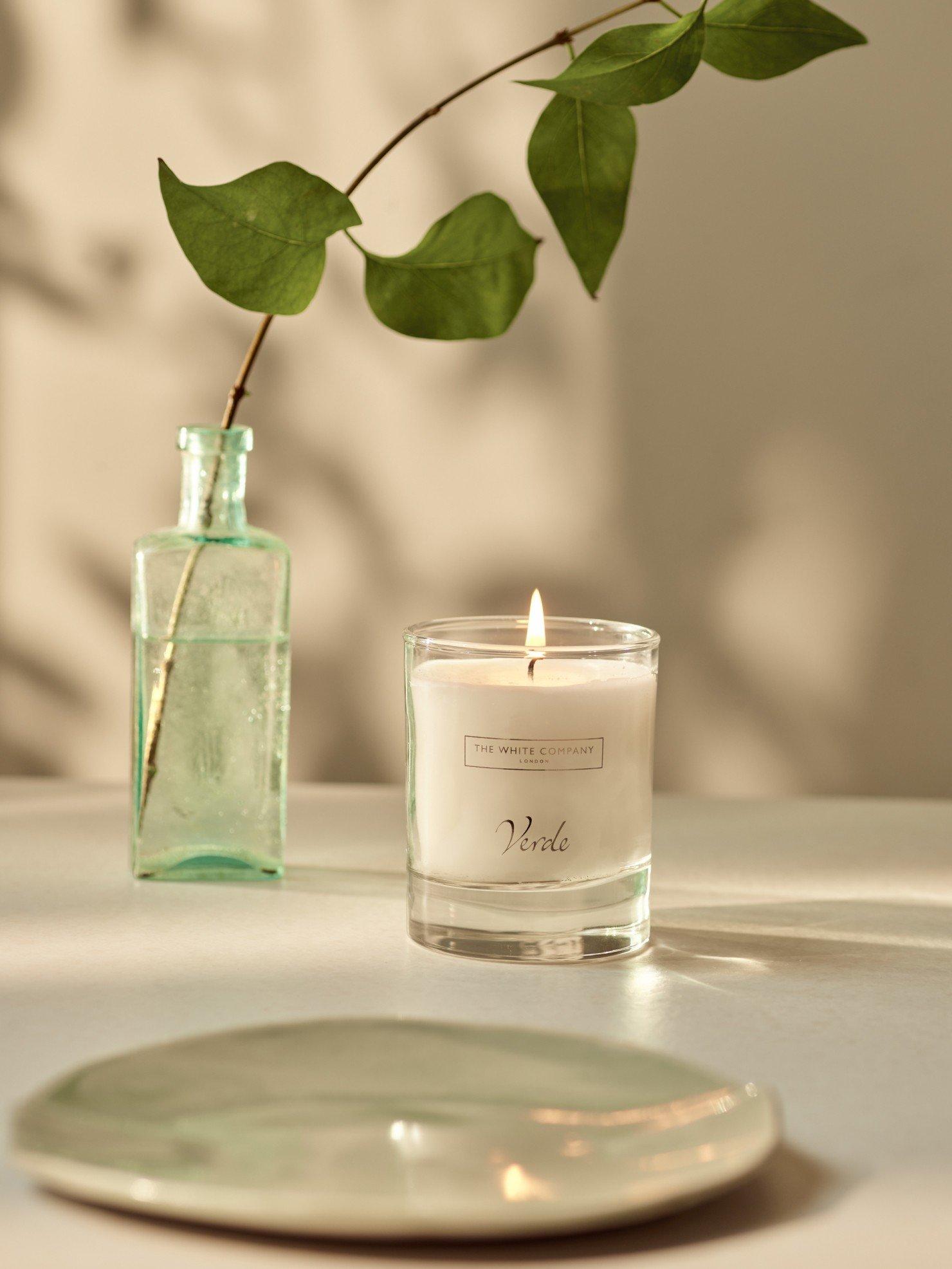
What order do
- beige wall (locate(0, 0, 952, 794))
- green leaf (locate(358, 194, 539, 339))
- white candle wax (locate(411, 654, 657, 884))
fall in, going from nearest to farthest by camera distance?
white candle wax (locate(411, 654, 657, 884)), green leaf (locate(358, 194, 539, 339)), beige wall (locate(0, 0, 952, 794))

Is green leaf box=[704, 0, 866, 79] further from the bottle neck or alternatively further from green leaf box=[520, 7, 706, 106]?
the bottle neck

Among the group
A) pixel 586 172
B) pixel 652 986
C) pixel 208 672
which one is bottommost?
pixel 652 986

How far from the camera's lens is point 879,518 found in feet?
3.24

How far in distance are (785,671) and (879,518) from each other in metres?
0.12

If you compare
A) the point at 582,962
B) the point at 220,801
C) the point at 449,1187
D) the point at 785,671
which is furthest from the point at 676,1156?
the point at 785,671

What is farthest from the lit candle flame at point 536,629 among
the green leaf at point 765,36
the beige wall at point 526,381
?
the beige wall at point 526,381

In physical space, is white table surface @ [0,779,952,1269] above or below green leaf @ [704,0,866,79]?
below

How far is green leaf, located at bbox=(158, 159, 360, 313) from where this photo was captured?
0.62 meters

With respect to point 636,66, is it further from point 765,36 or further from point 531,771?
point 531,771

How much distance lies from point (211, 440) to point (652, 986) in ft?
1.08

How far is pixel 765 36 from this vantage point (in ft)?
2.07

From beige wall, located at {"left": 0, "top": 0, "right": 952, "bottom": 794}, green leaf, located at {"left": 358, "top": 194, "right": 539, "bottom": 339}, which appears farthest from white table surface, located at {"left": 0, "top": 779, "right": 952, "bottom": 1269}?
green leaf, located at {"left": 358, "top": 194, "right": 539, "bottom": 339}

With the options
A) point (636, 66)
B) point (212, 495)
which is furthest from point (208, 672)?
point (636, 66)

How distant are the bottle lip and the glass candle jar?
166 mm
